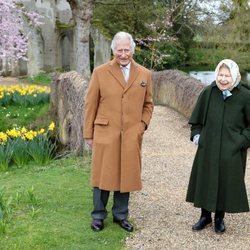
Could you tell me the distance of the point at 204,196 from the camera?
172 inches

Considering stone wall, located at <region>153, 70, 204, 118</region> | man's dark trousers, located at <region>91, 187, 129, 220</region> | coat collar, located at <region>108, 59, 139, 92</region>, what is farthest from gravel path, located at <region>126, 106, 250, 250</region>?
stone wall, located at <region>153, 70, 204, 118</region>

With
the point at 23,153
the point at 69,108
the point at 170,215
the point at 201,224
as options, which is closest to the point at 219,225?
the point at 201,224

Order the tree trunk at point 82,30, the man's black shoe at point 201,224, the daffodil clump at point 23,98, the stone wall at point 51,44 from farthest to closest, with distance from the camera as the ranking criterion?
the stone wall at point 51,44, the tree trunk at point 82,30, the daffodil clump at point 23,98, the man's black shoe at point 201,224

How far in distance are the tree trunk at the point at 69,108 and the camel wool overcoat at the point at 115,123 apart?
3.22 meters

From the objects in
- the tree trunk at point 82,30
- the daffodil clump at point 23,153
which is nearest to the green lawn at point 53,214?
the daffodil clump at point 23,153

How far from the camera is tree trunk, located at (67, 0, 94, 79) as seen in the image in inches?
657

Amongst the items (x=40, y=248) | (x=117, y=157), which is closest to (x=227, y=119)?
(x=117, y=157)

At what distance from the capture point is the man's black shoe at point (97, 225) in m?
4.45

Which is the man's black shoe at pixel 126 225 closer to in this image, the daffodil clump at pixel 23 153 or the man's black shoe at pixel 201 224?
the man's black shoe at pixel 201 224

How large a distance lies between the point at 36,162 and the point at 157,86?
271 inches

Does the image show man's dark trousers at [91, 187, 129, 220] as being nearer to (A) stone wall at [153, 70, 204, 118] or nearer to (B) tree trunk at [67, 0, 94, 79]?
(A) stone wall at [153, 70, 204, 118]

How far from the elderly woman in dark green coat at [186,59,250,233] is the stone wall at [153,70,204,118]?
5626 mm

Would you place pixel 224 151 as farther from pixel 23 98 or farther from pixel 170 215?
pixel 23 98

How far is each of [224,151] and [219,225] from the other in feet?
2.28
